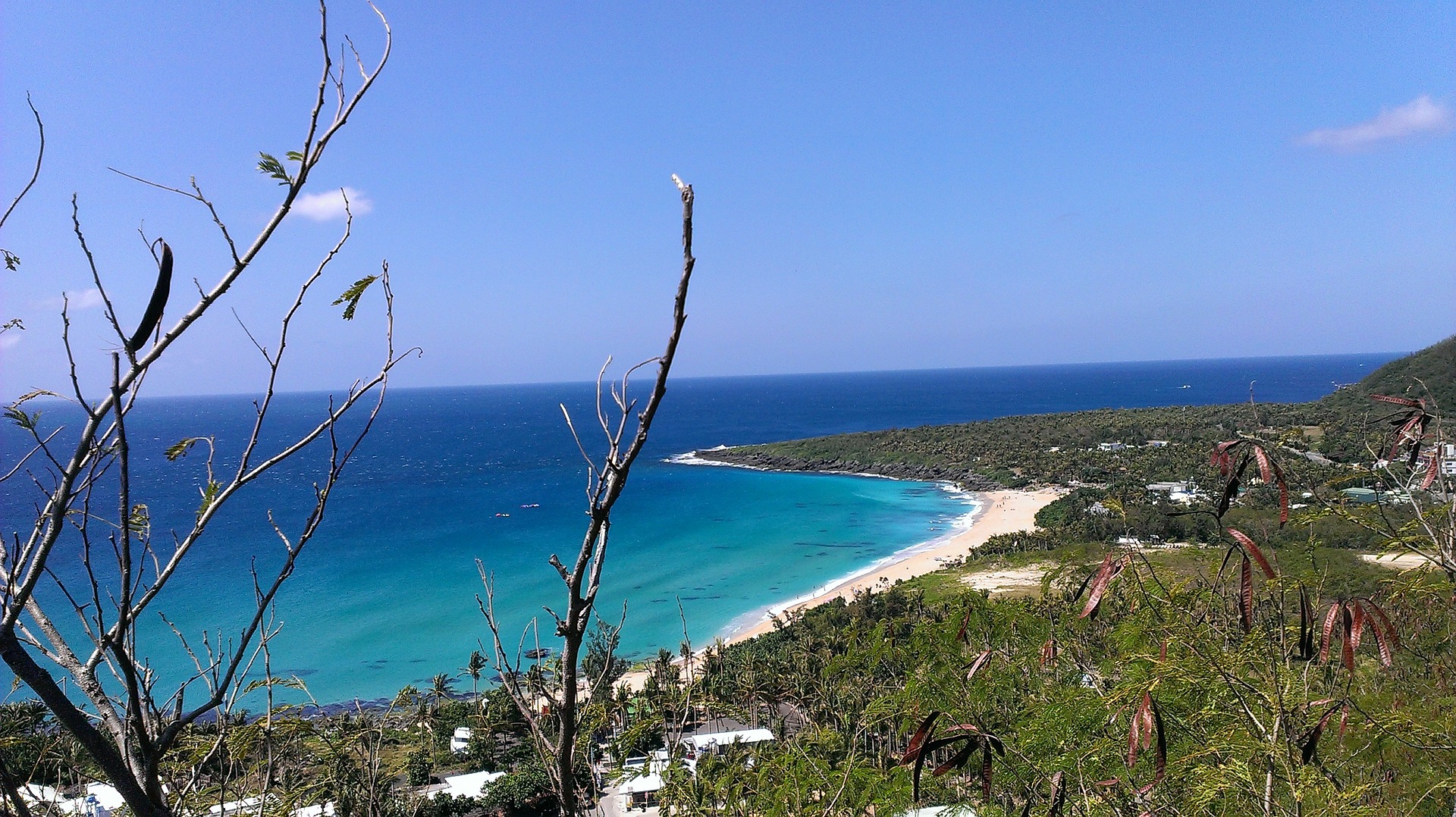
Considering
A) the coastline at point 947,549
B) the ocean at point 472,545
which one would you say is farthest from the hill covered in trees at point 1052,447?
the coastline at point 947,549

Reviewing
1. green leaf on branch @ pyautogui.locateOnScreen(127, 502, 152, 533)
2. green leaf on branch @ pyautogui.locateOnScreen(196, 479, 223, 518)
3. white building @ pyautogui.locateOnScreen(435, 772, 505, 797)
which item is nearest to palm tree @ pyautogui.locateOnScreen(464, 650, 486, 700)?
white building @ pyautogui.locateOnScreen(435, 772, 505, 797)

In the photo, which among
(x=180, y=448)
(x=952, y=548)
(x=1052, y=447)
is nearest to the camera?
(x=180, y=448)

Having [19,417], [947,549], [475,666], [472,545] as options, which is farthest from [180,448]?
[472,545]

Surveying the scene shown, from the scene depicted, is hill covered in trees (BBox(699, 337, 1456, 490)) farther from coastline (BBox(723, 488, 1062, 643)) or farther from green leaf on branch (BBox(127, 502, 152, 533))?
green leaf on branch (BBox(127, 502, 152, 533))

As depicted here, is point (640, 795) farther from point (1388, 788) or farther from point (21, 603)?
point (21, 603)

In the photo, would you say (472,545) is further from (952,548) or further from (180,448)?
(180,448)

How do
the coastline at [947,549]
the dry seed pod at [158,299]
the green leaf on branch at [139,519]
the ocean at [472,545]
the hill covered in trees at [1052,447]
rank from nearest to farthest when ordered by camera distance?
the dry seed pod at [158,299] < the green leaf on branch at [139,519] < the ocean at [472,545] < the coastline at [947,549] < the hill covered in trees at [1052,447]

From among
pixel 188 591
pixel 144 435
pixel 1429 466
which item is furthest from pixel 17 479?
pixel 1429 466

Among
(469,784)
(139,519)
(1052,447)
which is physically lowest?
(469,784)

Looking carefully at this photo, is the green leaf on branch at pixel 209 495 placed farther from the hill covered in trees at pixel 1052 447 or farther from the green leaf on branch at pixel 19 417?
the hill covered in trees at pixel 1052 447
